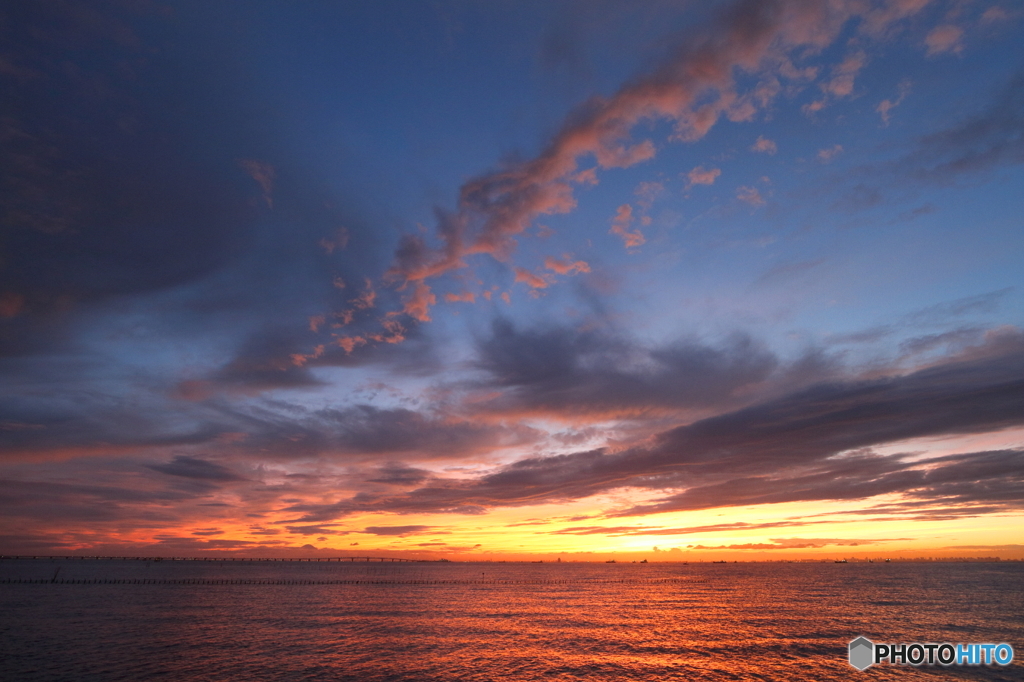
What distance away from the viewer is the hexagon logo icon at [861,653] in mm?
53938

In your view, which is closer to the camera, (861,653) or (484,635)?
(861,653)

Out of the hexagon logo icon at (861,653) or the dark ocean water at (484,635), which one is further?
the hexagon logo icon at (861,653)

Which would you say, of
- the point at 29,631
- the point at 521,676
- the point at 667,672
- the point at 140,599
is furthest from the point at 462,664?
the point at 140,599

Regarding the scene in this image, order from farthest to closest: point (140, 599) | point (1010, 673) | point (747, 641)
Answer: point (140, 599)
point (747, 641)
point (1010, 673)

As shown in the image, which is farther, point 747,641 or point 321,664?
point 747,641

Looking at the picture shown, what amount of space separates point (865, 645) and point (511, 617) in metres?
55.1

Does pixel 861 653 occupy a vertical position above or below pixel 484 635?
above

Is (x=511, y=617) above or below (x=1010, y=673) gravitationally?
below

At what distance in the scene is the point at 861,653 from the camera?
5806 centimetres

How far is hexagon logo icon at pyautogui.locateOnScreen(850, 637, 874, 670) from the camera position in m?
53.9

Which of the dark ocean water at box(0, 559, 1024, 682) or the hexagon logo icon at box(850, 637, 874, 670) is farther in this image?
the hexagon logo icon at box(850, 637, 874, 670)

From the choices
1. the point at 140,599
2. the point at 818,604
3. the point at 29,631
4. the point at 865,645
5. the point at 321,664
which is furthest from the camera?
the point at 140,599

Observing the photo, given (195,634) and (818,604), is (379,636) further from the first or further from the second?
(818,604)

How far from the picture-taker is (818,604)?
4262 inches
